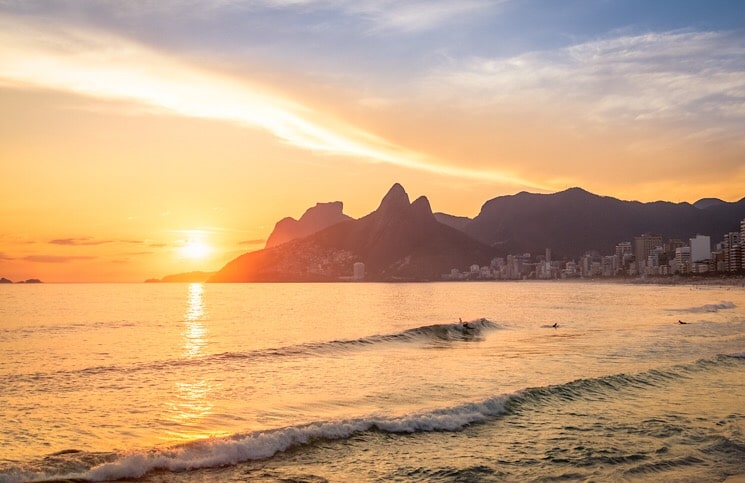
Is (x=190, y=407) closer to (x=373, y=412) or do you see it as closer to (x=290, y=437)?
(x=290, y=437)

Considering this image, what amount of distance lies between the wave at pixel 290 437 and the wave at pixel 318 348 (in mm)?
19149

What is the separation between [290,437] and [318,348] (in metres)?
28.7

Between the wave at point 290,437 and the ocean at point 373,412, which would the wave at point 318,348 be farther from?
the wave at point 290,437

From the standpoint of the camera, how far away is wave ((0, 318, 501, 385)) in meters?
35.1

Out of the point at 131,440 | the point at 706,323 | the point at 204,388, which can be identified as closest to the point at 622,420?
the point at 131,440

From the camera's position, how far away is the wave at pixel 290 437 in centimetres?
1619

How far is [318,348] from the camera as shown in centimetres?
4800

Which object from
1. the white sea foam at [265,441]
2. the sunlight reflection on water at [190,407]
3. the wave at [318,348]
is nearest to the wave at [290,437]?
the white sea foam at [265,441]

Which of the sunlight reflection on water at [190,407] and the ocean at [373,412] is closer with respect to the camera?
the ocean at [373,412]

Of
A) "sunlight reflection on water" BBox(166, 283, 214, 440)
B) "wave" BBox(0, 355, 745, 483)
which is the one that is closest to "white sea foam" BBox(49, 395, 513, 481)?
"wave" BBox(0, 355, 745, 483)

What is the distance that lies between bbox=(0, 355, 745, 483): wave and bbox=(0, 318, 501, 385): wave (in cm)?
1915

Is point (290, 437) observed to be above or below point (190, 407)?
above

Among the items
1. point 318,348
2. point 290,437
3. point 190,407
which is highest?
point 290,437

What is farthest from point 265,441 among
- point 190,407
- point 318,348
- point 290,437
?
point 318,348
